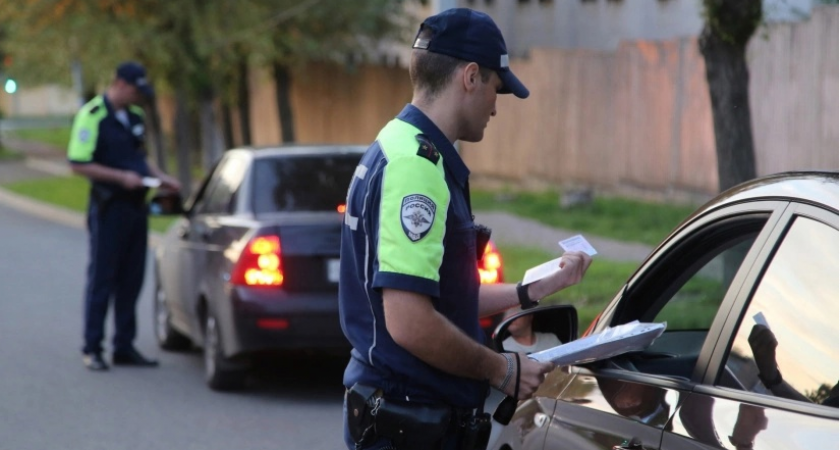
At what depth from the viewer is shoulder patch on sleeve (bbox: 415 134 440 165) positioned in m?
3.33

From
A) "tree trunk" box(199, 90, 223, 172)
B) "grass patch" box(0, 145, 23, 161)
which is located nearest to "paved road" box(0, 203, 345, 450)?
"tree trunk" box(199, 90, 223, 172)

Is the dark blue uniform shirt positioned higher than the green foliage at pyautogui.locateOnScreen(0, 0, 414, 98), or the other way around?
the green foliage at pyautogui.locateOnScreen(0, 0, 414, 98)

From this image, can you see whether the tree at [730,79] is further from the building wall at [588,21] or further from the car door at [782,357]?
the building wall at [588,21]

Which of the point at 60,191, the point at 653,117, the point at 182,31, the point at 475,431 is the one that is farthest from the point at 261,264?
the point at 60,191

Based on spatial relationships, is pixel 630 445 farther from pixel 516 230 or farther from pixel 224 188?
pixel 516 230

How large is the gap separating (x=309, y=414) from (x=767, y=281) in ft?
18.4

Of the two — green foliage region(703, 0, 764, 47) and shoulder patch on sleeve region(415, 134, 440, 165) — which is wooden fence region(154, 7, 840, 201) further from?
shoulder patch on sleeve region(415, 134, 440, 165)

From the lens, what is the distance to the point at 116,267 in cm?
985

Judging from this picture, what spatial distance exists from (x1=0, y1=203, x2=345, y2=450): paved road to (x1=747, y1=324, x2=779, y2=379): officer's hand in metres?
4.66

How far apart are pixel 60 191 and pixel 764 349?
26.6m

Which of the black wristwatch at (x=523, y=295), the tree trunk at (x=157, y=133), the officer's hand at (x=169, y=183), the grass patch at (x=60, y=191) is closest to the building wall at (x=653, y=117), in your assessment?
the tree trunk at (x=157, y=133)

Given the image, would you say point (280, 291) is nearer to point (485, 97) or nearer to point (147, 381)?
point (147, 381)

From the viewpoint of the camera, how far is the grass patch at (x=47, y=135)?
2054 inches

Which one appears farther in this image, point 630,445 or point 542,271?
point 542,271
